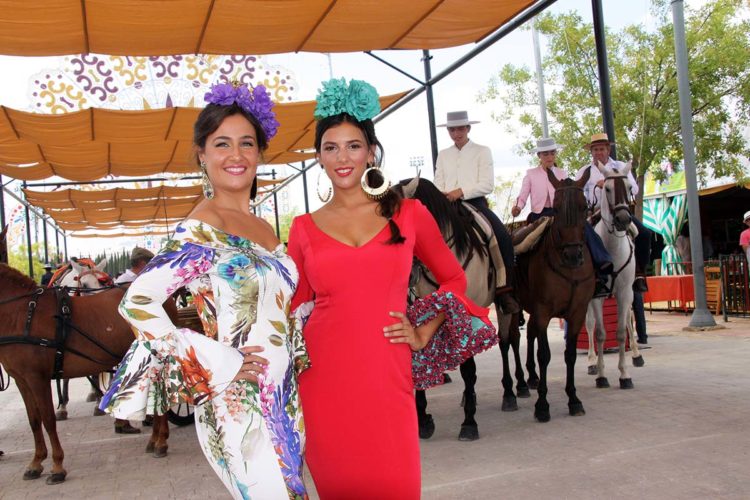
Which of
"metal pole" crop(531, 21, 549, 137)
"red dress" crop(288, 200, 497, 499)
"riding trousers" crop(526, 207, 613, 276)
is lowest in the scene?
"red dress" crop(288, 200, 497, 499)

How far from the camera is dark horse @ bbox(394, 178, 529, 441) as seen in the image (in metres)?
5.58

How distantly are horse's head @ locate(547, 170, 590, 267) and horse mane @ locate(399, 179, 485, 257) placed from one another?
0.97 metres

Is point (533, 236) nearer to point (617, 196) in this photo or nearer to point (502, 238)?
point (502, 238)

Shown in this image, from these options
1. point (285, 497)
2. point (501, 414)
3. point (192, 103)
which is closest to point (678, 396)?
point (501, 414)

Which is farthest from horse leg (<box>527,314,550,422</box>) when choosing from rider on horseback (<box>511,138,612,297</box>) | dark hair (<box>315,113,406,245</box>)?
dark hair (<box>315,113,406,245</box>)

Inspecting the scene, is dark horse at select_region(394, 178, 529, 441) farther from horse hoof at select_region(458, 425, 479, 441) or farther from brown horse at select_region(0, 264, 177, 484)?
brown horse at select_region(0, 264, 177, 484)

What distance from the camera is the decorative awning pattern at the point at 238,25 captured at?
7.01m

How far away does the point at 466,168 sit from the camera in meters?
7.12

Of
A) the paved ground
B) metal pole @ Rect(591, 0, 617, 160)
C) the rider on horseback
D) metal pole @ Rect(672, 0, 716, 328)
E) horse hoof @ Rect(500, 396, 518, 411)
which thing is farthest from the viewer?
metal pole @ Rect(672, 0, 716, 328)

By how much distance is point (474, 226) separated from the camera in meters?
6.32

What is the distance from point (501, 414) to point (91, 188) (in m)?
15.1

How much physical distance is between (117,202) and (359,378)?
20106 mm

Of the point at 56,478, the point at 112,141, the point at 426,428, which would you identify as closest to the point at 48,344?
the point at 56,478

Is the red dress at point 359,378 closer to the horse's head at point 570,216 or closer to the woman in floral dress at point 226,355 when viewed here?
the woman in floral dress at point 226,355
